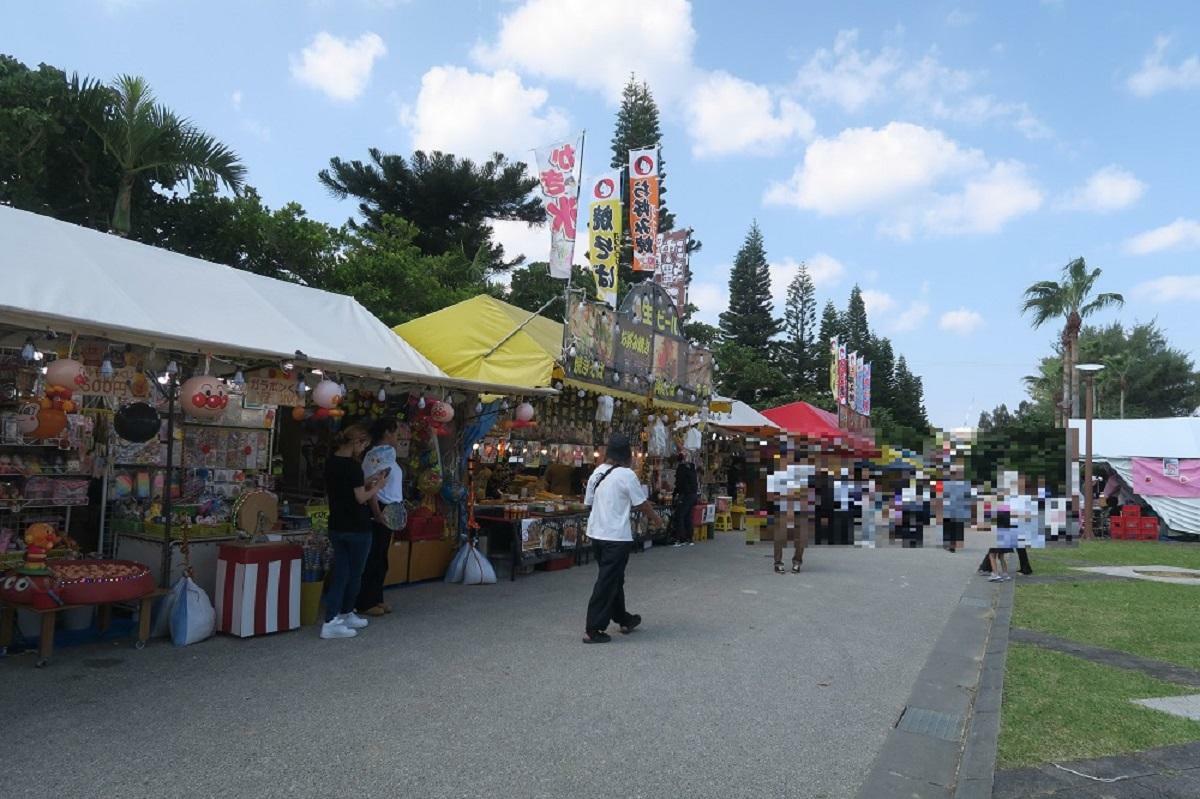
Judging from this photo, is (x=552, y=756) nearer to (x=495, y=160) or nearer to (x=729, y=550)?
(x=729, y=550)

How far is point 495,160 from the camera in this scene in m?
25.2

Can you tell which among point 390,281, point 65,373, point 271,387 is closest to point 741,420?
point 390,281

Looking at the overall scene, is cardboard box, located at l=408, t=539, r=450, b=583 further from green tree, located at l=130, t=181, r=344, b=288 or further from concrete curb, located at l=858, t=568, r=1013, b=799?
green tree, located at l=130, t=181, r=344, b=288

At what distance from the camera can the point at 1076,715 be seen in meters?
4.89

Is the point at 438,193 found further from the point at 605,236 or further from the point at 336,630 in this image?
the point at 336,630

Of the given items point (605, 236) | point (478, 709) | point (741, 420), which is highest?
point (605, 236)

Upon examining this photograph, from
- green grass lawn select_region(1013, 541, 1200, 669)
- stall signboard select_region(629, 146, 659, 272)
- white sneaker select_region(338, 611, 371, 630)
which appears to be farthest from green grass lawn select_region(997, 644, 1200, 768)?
stall signboard select_region(629, 146, 659, 272)

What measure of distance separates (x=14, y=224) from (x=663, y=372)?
9.47 meters

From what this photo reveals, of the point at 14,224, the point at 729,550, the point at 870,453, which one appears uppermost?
the point at 14,224

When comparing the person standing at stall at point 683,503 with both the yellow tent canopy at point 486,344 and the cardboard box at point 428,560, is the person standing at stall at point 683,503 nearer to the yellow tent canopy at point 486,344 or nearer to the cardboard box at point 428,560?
the yellow tent canopy at point 486,344

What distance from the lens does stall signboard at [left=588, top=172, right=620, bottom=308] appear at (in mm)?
11766

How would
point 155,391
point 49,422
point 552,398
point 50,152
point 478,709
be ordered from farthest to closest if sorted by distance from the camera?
point 50,152
point 552,398
point 155,391
point 49,422
point 478,709

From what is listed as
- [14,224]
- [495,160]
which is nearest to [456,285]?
[495,160]

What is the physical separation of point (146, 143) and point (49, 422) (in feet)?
35.0
